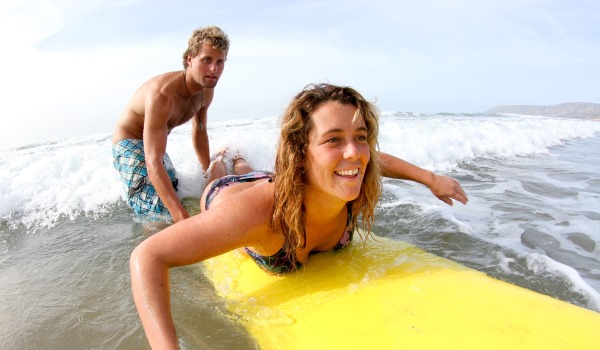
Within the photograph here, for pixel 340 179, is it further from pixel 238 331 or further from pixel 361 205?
pixel 238 331

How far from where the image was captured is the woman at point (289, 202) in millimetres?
1705

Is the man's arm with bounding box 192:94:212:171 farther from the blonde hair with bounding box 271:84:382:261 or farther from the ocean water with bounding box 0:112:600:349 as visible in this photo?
the blonde hair with bounding box 271:84:382:261

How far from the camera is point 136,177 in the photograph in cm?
406

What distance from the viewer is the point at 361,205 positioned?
7.95 feet

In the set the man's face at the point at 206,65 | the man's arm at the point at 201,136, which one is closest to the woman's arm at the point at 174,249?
the man's face at the point at 206,65

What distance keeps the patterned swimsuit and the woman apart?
1 centimetres

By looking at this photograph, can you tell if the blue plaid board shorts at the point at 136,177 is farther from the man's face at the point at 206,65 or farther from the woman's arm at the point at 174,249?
the woman's arm at the point at 174,249

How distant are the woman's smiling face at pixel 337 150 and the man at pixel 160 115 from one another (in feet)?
5.84

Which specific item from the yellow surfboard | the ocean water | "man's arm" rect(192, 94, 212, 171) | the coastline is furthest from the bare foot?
the coastline

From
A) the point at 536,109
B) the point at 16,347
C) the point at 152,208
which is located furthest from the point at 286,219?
the point at 536,109

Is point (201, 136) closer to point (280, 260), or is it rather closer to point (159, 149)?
point (159, 149)

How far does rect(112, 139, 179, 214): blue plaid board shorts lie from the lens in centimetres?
402

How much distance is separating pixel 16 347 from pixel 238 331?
1171 millimetres

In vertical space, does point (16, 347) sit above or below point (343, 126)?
below
